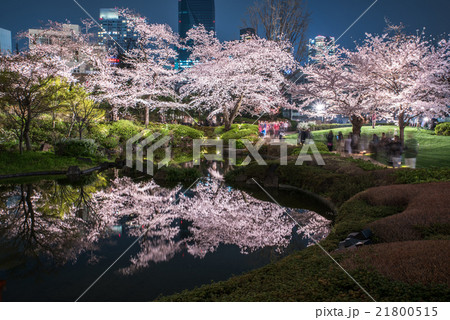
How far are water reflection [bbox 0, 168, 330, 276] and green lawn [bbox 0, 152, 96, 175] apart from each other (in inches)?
122

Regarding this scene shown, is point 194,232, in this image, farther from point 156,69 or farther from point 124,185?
point 156,69

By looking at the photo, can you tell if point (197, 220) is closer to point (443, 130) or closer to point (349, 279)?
point (349, 279)

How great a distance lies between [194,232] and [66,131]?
18841 millimetres

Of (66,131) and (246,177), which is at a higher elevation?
(66,131)

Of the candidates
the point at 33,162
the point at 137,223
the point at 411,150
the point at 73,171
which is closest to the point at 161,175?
the point at 73,171

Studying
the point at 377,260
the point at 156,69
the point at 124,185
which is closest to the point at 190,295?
the point at 377,260

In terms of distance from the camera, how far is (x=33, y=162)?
17.1m

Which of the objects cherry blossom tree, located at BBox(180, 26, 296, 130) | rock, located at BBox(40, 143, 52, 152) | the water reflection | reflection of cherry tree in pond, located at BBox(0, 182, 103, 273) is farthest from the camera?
cherry blossom tree, located at BBox(180, 26, 296, 130)

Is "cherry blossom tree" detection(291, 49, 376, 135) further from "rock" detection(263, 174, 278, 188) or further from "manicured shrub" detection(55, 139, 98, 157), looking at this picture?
"manicured shrub" detection(55, 139, 98, 157)

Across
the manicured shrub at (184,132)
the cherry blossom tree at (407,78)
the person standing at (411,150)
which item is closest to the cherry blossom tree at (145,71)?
the manicured shrub at (184,132)

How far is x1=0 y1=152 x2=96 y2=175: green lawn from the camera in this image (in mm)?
16000

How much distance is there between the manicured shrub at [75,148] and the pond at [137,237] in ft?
20.0

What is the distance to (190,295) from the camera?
4.49 meters

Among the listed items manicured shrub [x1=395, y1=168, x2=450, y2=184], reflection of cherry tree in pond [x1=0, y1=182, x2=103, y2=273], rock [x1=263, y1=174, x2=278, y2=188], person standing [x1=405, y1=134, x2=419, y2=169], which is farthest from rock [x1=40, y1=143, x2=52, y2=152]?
person standing [x1=405, y1=134, x2=419, y2=169]
